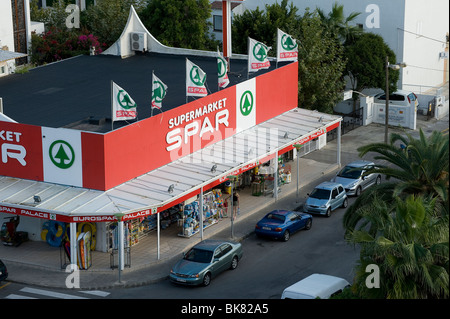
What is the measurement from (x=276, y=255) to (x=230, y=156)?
7506 millimetres

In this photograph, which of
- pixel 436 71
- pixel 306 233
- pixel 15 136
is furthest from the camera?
pixel 436 71

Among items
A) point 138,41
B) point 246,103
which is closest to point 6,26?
point 138,41

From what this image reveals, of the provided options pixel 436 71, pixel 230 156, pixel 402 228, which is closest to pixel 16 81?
pixel 230 156

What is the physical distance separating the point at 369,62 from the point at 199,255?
32.6 meters

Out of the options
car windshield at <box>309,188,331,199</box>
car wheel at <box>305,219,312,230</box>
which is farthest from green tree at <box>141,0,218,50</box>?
car wheel at <box>305,219,312,230</box>

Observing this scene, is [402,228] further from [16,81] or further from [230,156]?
[16,81]

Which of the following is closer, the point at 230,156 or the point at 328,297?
the point at 328,297

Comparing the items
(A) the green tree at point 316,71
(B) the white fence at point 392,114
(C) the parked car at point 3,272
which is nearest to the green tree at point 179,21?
(A) the green tree at point 316,71

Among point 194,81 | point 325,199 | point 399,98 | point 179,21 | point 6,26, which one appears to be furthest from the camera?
point 399,98

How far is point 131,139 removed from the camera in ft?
139

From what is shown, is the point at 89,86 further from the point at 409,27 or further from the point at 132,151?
the point at 409,27

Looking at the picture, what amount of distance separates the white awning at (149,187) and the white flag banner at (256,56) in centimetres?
396

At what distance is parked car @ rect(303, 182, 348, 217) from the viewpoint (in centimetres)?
4791

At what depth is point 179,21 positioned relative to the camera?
68.6 meters
